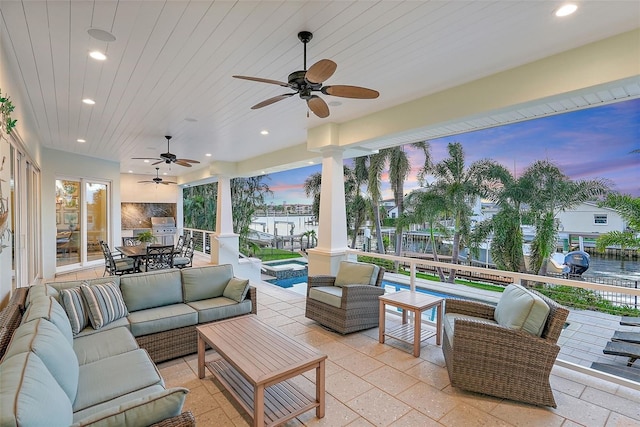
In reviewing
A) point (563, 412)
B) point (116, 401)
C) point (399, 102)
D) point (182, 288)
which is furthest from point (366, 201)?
point (116, 401)

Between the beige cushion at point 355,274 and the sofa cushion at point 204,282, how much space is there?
1.60 metres

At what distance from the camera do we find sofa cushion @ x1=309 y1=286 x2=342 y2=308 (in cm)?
396

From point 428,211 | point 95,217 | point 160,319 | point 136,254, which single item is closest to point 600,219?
point 428,211

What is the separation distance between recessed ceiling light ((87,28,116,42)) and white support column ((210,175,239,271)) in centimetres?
648

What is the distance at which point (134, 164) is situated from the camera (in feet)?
31.9

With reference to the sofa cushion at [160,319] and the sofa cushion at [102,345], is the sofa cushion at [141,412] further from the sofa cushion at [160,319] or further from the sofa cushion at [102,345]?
the sofa cushion at [160,319]

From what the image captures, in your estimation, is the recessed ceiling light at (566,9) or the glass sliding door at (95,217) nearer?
the recessed ceiling light at (566,9)

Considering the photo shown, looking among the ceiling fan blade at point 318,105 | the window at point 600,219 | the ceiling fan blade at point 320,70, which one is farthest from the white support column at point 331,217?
the window at point 600,219

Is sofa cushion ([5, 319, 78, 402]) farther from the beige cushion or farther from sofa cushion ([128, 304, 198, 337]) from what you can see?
the beige cushion

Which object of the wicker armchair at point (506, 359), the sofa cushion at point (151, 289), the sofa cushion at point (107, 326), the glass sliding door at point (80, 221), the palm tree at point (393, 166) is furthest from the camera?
the palm tree at point (393, 166)

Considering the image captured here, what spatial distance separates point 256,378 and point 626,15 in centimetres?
388

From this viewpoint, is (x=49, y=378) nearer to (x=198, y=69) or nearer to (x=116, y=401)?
(x=116, y=401)

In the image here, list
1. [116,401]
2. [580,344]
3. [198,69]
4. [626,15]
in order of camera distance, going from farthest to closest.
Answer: [580,344]
[198,69]
[626,15]
[116,401]

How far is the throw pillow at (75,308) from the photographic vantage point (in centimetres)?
272
